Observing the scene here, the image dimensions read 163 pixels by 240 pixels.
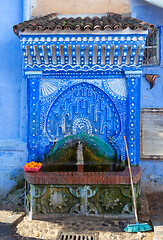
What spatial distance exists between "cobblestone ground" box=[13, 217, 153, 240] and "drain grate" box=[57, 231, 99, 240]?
0.23 feet

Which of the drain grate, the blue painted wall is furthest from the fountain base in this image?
the blue painted wall

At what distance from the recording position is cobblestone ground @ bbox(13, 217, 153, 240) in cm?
493

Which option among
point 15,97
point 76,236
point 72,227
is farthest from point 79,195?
point 15,97

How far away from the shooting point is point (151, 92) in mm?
7637

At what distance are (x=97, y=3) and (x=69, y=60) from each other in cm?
240

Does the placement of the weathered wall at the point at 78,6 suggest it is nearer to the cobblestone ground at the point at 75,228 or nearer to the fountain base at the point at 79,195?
the fountain base at the point at 79,195

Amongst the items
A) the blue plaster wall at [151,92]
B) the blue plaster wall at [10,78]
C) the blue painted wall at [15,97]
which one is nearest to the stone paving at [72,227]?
the blue painted wall at [15,97]

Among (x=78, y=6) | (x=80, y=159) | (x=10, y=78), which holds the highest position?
(x=78, y=6)

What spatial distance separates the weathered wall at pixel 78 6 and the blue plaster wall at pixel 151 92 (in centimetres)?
39

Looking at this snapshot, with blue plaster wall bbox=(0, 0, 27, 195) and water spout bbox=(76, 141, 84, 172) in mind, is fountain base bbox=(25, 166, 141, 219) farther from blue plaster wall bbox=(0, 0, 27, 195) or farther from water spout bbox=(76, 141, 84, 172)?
blue plaster wall bbox=(0, 0, 27, 195)

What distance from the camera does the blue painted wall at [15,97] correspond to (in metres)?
7.20

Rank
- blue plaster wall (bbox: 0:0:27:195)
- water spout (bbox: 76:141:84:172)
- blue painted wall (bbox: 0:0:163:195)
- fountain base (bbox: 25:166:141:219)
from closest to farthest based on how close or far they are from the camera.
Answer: fountain base (bbox: 25:166:141:219) → water spout (bbox: 76:141:84:172) → blue painted wall (bbox: 0:0:163:195) → blue plaster wall (bbox: 0:0:27:195)

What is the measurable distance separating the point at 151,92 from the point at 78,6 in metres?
3.13

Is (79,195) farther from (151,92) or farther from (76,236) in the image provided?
(151,92)
